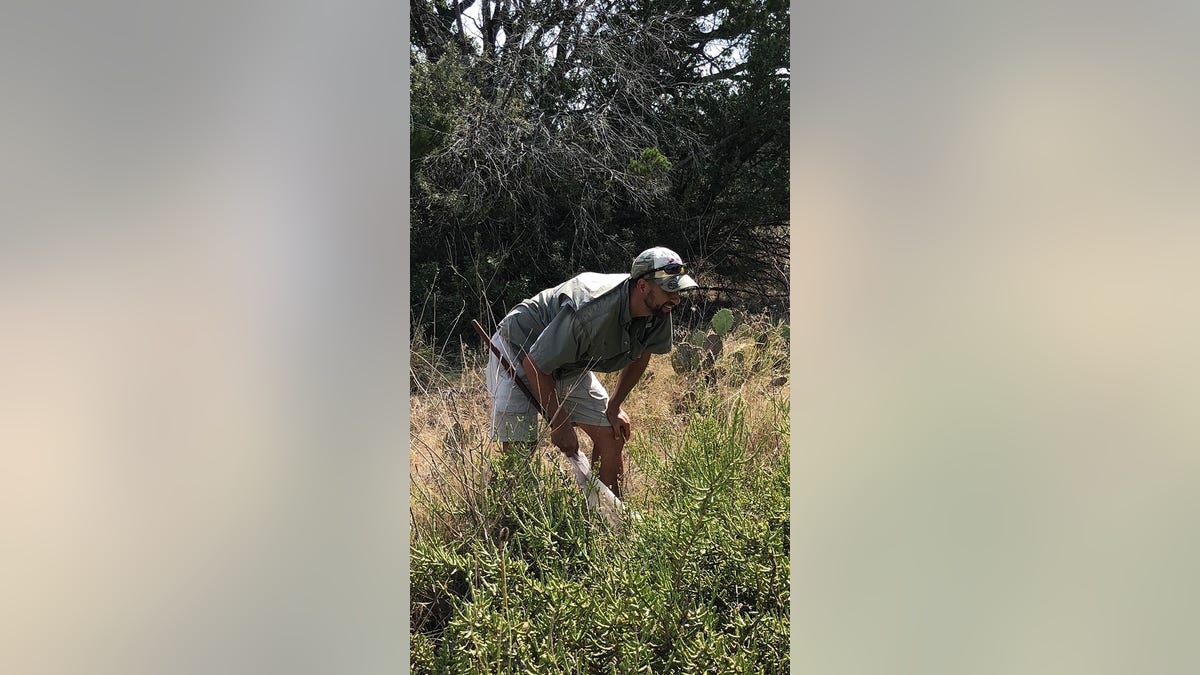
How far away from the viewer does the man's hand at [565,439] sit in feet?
6.11

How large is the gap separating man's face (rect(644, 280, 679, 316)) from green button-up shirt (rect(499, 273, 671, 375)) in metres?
0.02

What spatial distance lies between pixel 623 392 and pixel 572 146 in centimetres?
184

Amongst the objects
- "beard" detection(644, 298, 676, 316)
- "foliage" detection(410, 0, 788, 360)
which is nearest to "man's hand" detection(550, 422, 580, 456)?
"beard" detection(644, 298, 676, 316)

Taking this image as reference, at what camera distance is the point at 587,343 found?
2.04 m

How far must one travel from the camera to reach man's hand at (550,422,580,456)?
73.3 inches

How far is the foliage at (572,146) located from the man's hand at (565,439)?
A: 1.57 meters

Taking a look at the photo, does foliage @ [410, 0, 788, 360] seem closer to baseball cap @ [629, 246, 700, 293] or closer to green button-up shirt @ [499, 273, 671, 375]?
green button-up shirt @ [499, 273, 671, 375]

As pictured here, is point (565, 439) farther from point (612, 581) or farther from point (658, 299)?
point (612, 581)

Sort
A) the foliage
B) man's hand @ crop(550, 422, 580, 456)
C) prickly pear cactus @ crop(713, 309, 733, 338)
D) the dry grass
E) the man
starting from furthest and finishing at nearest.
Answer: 1. the foliage
2. prickly pear cactus @ crop(713, 309, 733, 338)
3. the man
4. man's hand @ crop(550, 422, 580, 456)
5. the dry grass

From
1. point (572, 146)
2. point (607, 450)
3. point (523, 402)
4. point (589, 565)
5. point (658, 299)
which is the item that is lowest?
point (589, 565)
